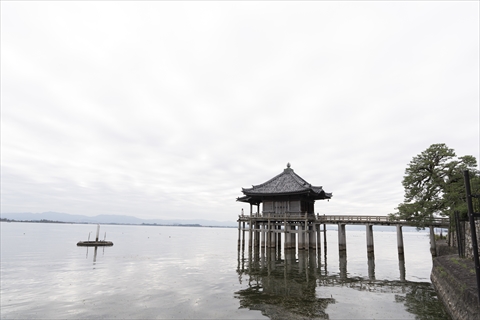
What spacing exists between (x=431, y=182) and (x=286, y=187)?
53.7 feet

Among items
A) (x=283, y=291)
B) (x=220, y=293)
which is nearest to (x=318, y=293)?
(x=283, y=291)

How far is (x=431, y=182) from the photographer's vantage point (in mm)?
25797

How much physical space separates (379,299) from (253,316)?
25.5 ft

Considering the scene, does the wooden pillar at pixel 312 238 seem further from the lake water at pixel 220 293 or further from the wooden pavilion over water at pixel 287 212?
the lake water at pixel 220 293

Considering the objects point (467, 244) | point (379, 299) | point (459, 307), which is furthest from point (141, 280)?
point (467, 244)

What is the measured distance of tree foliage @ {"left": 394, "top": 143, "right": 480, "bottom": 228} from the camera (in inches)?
945

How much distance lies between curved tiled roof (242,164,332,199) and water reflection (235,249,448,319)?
11.4 meters

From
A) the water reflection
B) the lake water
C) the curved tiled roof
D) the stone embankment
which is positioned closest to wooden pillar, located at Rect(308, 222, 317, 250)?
the curved tiled roof

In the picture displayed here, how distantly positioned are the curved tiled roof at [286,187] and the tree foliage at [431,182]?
1080 cm

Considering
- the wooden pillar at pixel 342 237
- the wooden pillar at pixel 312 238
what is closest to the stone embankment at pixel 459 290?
the wooden pillar at pixel 342 237

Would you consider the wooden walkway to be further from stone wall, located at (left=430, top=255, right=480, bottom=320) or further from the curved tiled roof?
stone wall, located at (left=430, top=255, right=480, bottom=320)

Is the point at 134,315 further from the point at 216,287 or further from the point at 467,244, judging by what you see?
the point at 467,244

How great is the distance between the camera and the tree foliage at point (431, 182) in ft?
78.8

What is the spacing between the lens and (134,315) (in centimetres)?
1297
